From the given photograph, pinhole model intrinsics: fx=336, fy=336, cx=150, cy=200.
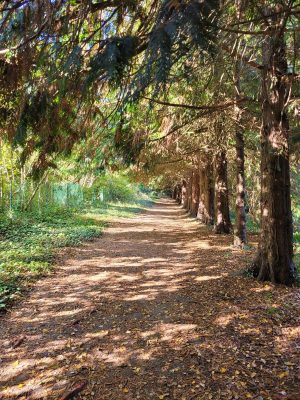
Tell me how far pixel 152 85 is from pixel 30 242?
9195mm

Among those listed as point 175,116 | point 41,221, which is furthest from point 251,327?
point 41,221

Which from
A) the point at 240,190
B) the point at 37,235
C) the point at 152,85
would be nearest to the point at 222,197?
the point at 240,190

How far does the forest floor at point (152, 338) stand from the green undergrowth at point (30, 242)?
444mm

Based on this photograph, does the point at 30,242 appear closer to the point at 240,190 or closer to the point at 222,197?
the point at 240,190

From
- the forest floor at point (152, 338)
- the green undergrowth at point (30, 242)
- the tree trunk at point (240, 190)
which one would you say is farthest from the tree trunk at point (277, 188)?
the green undergrowth at point (30, 242)

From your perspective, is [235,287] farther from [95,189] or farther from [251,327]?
[95,189]

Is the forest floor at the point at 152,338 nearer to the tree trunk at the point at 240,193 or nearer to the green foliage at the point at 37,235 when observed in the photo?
the green foliage at the point at 37,235

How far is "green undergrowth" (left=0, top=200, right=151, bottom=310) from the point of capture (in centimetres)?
704

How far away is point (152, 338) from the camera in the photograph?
15.2ft

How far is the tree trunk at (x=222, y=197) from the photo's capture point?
13391 millimetres

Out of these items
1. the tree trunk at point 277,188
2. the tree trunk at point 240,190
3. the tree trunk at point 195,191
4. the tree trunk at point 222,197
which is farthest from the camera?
the tree trunk at point 195,191

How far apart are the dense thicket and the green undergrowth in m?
2.27

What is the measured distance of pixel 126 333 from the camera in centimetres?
482

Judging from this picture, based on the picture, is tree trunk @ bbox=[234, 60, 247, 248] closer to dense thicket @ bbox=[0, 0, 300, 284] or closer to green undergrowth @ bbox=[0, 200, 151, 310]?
dense thicket @ bbox=[0, 0, 300, 284]
